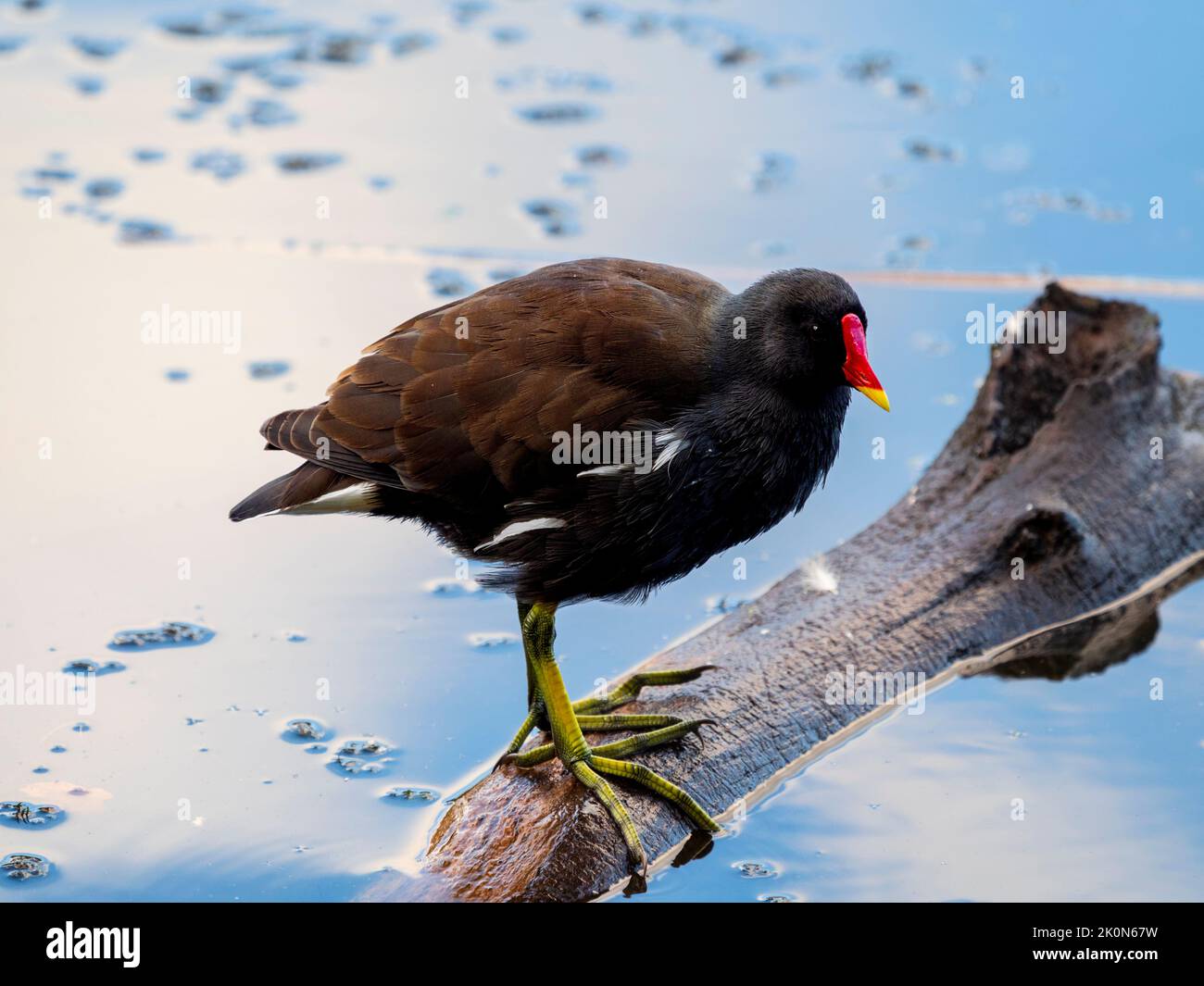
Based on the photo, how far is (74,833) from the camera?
380 centimetres

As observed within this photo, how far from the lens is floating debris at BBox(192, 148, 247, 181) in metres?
7.50

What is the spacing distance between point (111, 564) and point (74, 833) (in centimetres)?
134

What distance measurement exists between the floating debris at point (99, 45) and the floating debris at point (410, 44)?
56.9 inches

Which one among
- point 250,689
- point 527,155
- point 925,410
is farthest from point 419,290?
point 250,689

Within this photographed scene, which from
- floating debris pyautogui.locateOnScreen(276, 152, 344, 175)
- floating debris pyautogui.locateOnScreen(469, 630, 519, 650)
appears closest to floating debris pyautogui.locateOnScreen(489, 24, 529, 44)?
floating debris pyautogui.locateOnScreen(276, 152, 344, 175)

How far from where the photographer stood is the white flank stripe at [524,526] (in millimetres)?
3691

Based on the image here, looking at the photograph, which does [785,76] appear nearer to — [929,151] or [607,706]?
[929,151]

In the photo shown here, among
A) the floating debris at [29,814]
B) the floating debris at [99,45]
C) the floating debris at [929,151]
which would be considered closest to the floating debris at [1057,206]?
the floating debris at [929,151]

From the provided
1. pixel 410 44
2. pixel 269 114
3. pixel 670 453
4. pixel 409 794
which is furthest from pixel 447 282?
pixel 670 453

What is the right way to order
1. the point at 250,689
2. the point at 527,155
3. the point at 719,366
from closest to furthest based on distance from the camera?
the point at 719,366 → the point at 250,689 → the point at 527,155

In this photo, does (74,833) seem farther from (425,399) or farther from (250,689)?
(425,399)

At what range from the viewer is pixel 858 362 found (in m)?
3.67

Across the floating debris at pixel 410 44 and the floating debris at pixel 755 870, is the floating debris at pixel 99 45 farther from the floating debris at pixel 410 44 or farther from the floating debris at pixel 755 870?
the floating debris at pixel 755 870

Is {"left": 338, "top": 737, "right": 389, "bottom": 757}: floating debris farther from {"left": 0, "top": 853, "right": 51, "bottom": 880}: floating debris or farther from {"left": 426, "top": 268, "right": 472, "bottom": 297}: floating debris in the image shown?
{"left": 426, "top": 268, "right": 472, "bottom": 297}: floating debris
